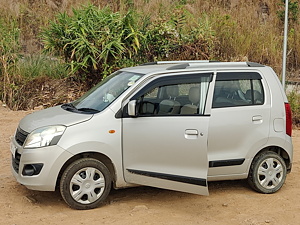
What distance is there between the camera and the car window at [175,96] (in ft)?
19.8

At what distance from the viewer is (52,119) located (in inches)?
237

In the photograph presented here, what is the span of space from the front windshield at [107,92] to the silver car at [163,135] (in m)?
0.02

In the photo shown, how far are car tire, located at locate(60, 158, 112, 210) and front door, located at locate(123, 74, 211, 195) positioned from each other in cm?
29

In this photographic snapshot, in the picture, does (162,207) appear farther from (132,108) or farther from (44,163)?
(44,163)

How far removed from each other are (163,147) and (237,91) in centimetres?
128

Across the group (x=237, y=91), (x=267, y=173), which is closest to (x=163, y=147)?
(x=237, y=91)

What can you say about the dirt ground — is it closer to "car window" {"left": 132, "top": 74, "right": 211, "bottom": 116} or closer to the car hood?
the car hood

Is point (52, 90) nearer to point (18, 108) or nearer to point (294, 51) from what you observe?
point (18, 108)

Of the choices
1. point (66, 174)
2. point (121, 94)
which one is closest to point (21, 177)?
point (66, 174)

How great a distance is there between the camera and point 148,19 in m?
13.9

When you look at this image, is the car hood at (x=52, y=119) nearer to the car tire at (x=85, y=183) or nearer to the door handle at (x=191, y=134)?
the car tire at (x=85, y=183)

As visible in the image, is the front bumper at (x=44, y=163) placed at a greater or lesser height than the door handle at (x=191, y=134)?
lesser

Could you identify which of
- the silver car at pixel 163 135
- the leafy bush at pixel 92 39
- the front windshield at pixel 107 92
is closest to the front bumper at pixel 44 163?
the silver car at pixel 163 135

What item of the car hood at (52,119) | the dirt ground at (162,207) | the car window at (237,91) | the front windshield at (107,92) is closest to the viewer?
the dirt ground at (162,207)
